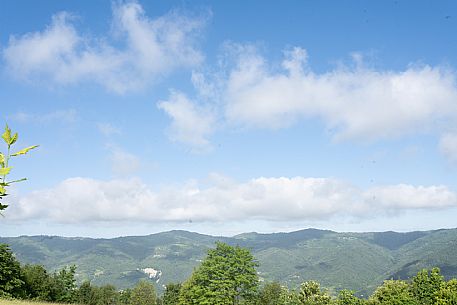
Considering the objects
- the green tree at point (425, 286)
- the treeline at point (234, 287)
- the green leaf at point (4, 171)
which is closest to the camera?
the green leaf at point (4, 171)

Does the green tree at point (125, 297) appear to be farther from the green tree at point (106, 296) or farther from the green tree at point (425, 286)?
the green tree at point (425, 286)

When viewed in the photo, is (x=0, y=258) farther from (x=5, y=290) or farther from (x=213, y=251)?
(x=213, y=251)

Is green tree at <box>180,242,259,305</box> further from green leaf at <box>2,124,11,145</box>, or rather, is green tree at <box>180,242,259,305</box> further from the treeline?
green leaf at <box>2,124,11,145</box>

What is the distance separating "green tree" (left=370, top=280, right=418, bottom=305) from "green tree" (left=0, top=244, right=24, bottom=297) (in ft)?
252

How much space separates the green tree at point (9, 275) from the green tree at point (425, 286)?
85.3 meters

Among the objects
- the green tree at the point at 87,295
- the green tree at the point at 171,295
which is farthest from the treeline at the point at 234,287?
the green tree at the point at 171,295

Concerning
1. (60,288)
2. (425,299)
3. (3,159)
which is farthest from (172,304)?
(3,159)

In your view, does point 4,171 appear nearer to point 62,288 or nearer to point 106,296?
point 62,288

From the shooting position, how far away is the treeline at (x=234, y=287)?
70625 millimetres

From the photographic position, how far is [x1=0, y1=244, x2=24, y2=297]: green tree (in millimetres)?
84188

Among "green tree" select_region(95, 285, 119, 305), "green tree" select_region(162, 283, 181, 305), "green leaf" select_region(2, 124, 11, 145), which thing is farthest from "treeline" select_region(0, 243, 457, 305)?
"green leaf" select_region(2, 124, 11, 145)

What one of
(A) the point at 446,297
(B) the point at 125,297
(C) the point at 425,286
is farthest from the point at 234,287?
(B) the point at 125,297

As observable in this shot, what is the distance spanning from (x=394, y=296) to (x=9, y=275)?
80999mm

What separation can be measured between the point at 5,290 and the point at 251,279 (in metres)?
53.0
